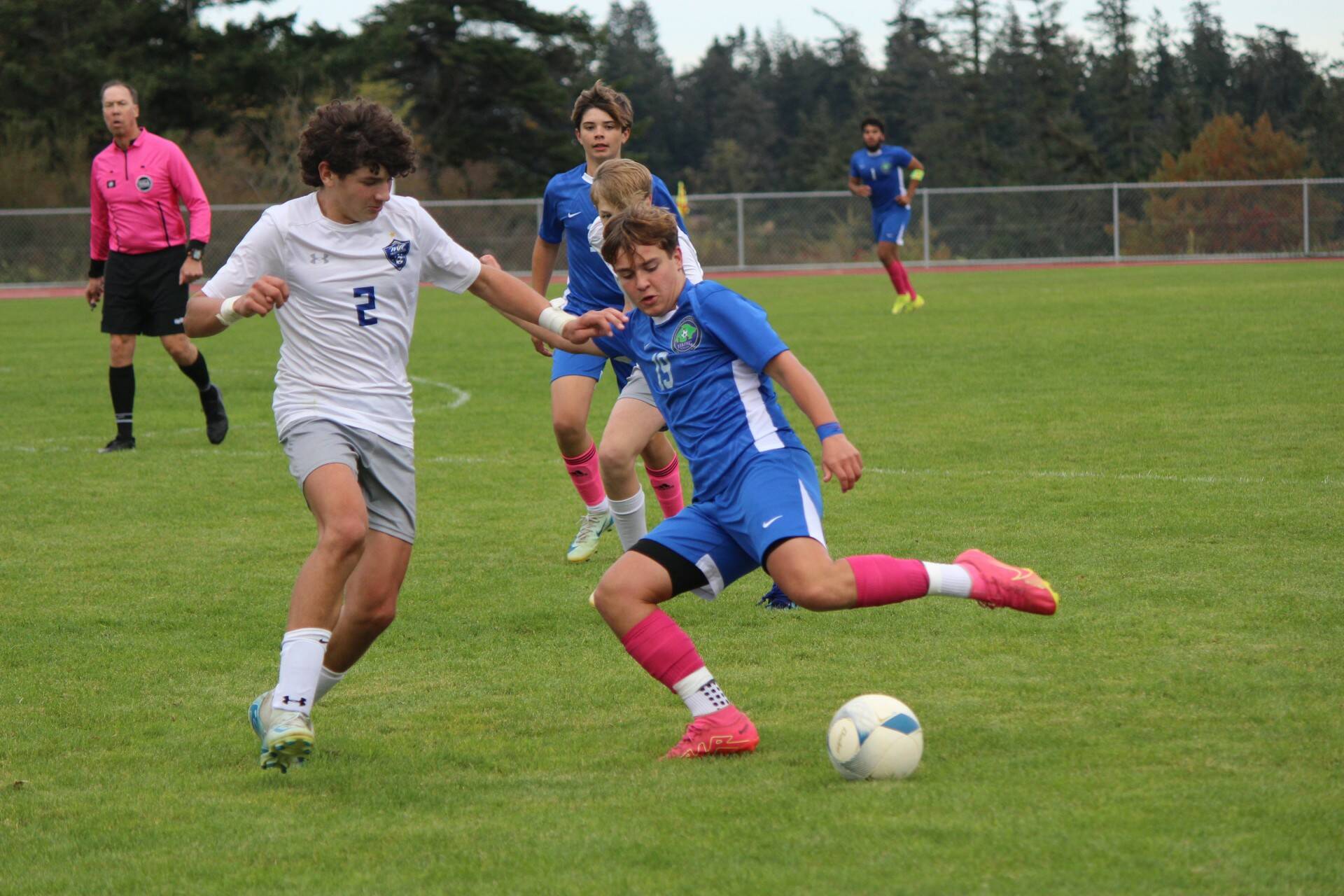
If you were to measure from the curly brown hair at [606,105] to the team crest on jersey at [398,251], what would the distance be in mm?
2204

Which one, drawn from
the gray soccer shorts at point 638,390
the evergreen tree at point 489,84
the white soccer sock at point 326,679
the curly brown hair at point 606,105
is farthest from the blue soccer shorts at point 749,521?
the evergreen tree at point 489,84

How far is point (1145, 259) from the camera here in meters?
31.6

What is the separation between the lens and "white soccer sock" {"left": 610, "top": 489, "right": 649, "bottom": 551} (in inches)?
258

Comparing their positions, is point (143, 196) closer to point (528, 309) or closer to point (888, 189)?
point (528, 309)

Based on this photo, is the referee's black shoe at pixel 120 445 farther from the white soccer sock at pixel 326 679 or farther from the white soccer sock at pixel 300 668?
the white soccer sock at pixel 300 668

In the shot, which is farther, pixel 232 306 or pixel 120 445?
pixel 120 445

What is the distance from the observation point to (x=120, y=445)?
10.6 metres

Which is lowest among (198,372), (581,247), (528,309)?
(198,372)

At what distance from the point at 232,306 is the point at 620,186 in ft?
5.93

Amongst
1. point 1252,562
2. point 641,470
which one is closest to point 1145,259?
point 641,470

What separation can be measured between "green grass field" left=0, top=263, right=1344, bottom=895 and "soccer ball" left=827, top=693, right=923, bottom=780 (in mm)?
69

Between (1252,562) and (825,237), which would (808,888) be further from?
(825,237)

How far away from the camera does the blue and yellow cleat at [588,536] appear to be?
699cm

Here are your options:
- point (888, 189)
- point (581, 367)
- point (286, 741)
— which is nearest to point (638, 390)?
point (581, 367)
